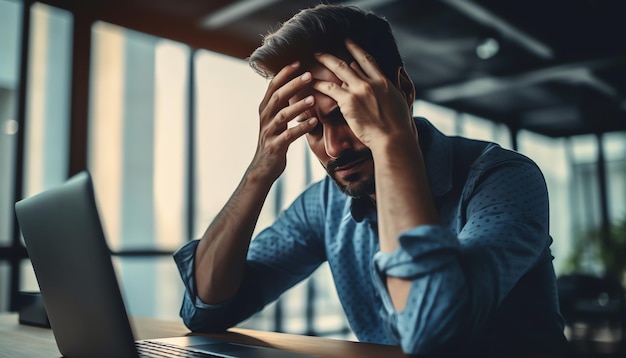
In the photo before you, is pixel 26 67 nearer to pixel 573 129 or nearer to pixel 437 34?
pixel 437 34

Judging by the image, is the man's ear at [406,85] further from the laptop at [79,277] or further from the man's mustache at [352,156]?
the laptop at [79,277]

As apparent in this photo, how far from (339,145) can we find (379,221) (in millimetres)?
333

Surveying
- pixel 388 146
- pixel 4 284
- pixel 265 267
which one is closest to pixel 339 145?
pixel 388 146

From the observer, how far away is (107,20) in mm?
4078

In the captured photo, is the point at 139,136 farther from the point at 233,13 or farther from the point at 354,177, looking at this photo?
the point at 354,177

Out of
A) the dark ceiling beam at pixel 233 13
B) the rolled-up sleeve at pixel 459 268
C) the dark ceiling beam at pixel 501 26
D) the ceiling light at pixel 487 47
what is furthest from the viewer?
the ceiling light at pixel 487 47

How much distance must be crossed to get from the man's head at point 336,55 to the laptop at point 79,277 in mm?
461

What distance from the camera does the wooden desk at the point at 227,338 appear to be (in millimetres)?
956

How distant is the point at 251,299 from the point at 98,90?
10.4ft

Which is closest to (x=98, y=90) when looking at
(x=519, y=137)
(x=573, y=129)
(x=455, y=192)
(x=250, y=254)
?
(x=250, y=254)

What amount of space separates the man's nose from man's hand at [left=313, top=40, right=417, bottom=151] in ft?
0.38

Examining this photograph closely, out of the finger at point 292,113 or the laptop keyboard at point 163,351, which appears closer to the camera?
the laptop keyboard at point 163,351

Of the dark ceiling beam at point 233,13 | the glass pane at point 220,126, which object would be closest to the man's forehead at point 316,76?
the dark ceiling beam at point 233,13

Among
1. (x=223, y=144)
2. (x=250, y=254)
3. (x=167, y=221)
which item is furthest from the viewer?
(x=223, y=144)
